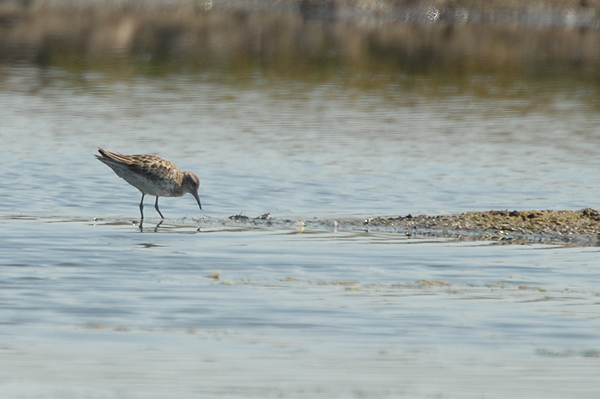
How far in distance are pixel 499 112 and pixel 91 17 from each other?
33019 mm

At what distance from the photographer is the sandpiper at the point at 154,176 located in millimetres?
16188

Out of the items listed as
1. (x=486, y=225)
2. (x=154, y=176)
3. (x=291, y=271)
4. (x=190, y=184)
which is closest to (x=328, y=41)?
(x=190, y=184)

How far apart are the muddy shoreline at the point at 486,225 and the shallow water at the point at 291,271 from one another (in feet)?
0.87

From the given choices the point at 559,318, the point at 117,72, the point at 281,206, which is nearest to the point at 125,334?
the point at 559,318

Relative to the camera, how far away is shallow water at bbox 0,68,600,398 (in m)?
8.52

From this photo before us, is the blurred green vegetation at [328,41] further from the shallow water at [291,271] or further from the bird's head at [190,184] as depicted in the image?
the bird's head at [190,184]

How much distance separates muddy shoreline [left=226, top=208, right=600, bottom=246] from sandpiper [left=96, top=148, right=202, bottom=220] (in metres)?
1.10

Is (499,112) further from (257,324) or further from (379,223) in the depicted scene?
(257,324)

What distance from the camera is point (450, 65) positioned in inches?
1601

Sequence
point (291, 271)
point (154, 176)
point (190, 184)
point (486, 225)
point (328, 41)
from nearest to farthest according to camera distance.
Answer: point (291, 271) → point (486, 225) → point (154, 176) → point (190, 184) → point (328, 41)

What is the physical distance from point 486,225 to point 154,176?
4614mm

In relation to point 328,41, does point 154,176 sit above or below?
above

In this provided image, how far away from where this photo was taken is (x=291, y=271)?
12211 millimetres

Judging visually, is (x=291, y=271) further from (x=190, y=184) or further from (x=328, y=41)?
(x=328, y=41)
